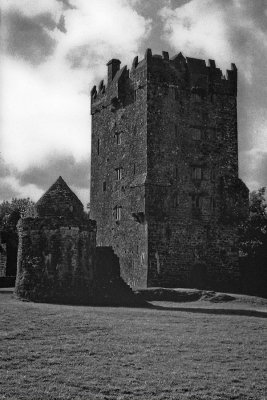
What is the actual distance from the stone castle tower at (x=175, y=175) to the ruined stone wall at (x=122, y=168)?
0.08 metres

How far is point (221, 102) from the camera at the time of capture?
153 feet

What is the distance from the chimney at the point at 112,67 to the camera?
49969 mm

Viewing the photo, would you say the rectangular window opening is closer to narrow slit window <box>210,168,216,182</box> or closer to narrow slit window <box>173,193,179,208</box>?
narrow slit window <box>210,168,216,182</box>

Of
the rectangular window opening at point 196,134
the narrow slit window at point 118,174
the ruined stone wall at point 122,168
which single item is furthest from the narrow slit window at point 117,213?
the rectangular window opening at point 196,134

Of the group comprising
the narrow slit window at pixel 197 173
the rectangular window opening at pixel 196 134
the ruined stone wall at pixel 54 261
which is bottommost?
the ruined stone wall at pixel 54 261

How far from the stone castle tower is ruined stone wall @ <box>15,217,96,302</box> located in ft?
43.6

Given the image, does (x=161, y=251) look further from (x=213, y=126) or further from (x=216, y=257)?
(x=213, y=126)

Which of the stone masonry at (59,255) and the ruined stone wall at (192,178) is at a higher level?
the ruined stone wall at (192,178)

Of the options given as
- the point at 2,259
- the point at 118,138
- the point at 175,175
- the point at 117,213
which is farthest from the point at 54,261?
the point at 2,259

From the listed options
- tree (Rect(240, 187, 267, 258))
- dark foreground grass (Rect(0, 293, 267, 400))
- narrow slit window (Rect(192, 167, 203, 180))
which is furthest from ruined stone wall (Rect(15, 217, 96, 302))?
tree (Rect(240, 187, 267, 258))

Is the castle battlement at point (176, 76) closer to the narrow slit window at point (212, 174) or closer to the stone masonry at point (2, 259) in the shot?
the narrow slit window at point (212, 174)

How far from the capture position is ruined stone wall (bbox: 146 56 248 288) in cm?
4231

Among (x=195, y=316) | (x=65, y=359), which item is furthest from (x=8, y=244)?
(x=65, y=359)

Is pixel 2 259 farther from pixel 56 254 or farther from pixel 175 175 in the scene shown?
pixel 56 254
